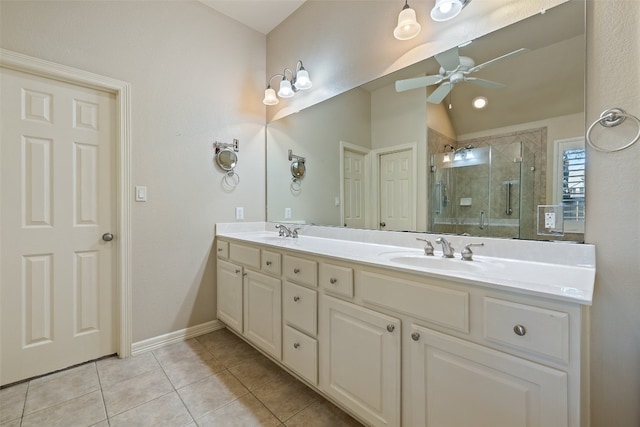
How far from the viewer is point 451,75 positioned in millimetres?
1492

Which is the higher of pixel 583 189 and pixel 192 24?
pixel 192 24

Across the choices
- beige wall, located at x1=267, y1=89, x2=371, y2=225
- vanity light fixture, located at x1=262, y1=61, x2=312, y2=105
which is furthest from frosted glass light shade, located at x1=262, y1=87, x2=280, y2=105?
beige wall, located at x1=267, y1=89, x2=371, y2=225

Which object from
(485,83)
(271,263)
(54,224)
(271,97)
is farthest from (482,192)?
(54,224)

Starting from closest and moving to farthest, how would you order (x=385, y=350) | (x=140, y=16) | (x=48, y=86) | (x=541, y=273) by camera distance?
(x=541, y=273) → (x=385, y=350) → (x=48, y=86) → (x=140, y=16)

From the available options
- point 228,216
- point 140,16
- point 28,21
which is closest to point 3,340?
point 228,216

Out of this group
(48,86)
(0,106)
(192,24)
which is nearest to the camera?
(0,106)

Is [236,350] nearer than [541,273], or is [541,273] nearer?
[541,273]

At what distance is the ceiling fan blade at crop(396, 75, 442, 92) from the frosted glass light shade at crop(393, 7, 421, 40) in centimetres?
23

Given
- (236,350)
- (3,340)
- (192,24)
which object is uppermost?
(192,24)

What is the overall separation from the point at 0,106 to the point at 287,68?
1.95 m

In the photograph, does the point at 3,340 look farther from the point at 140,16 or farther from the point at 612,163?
the point at 612,163

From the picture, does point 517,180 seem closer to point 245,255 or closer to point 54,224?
point 245,255

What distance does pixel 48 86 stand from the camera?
5.70 feet

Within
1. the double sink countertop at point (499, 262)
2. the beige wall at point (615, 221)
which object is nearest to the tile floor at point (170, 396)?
the double sink countertop at point (499, 262)
